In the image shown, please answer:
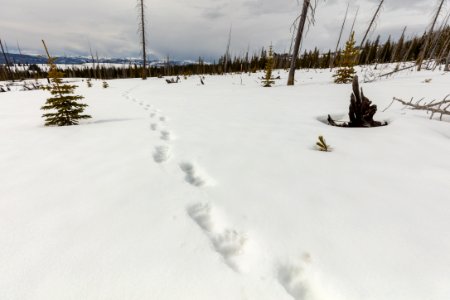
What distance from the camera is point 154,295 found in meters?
0.92

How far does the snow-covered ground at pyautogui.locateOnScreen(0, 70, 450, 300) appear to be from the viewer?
973mm

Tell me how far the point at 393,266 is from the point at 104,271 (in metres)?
1.30

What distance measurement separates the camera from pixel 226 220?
1.38 metres

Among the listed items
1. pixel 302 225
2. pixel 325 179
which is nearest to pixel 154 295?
pixel 302 225

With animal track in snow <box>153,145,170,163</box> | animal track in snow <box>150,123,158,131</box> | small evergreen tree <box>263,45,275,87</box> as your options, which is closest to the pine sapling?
animal track in snow <box>153,145,170,163</box>

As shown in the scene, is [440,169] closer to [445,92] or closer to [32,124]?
[445,92]

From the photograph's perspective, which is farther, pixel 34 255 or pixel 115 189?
pixel 115 189

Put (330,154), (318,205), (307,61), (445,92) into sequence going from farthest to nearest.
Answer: (307,61) → (445,92) → (330,154) → (318,205)

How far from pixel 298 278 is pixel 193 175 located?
119cm

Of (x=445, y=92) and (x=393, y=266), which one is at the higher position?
(x=445, y=92)

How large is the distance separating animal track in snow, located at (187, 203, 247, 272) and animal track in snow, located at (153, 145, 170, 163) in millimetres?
935

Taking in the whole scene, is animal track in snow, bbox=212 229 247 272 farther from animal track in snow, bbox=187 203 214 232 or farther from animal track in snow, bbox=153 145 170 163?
animal track in snow, bbox=153 145 170 163

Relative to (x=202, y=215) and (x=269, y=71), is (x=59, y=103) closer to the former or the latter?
(x=202, y=215)

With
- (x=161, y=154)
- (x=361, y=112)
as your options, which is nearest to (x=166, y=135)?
(x=161, y=154)
